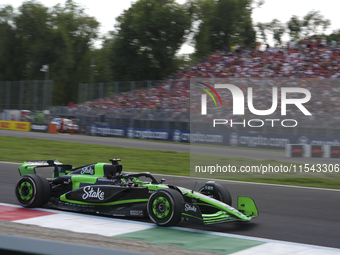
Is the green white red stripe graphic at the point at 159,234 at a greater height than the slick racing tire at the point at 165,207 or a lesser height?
lesser

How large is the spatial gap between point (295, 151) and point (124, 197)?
27.0 feet

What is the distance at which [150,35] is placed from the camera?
38781 millimetres

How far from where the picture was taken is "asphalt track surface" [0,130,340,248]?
5680 millimetres

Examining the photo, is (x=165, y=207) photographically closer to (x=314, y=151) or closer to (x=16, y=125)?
(x=314, y=151)

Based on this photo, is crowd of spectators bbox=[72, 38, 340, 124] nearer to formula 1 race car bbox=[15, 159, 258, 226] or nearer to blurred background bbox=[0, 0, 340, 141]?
blurred background bbox=[0, 0, 340, 141]

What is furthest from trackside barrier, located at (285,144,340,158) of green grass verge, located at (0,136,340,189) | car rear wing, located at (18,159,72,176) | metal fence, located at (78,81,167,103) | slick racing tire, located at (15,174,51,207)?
metal fence, located at (78,81,167,103)

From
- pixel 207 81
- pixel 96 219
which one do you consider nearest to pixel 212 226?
pixel 96 219

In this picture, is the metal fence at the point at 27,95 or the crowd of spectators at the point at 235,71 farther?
the metal fence at the point at 27,95

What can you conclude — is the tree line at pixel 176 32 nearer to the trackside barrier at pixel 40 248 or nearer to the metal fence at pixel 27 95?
the metal fence at pixel 27 95

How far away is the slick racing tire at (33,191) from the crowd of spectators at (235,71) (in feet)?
42.4

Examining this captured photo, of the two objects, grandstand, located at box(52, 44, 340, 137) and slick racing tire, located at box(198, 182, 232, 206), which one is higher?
grandstand, located at box(52, 44, 340, 137)

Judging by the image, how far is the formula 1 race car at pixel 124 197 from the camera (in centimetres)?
560

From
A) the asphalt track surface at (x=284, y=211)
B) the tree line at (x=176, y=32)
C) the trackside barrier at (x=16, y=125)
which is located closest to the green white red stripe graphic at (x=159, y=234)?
the asphalt track surface at (x=284, y=211)

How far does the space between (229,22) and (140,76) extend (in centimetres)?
907
